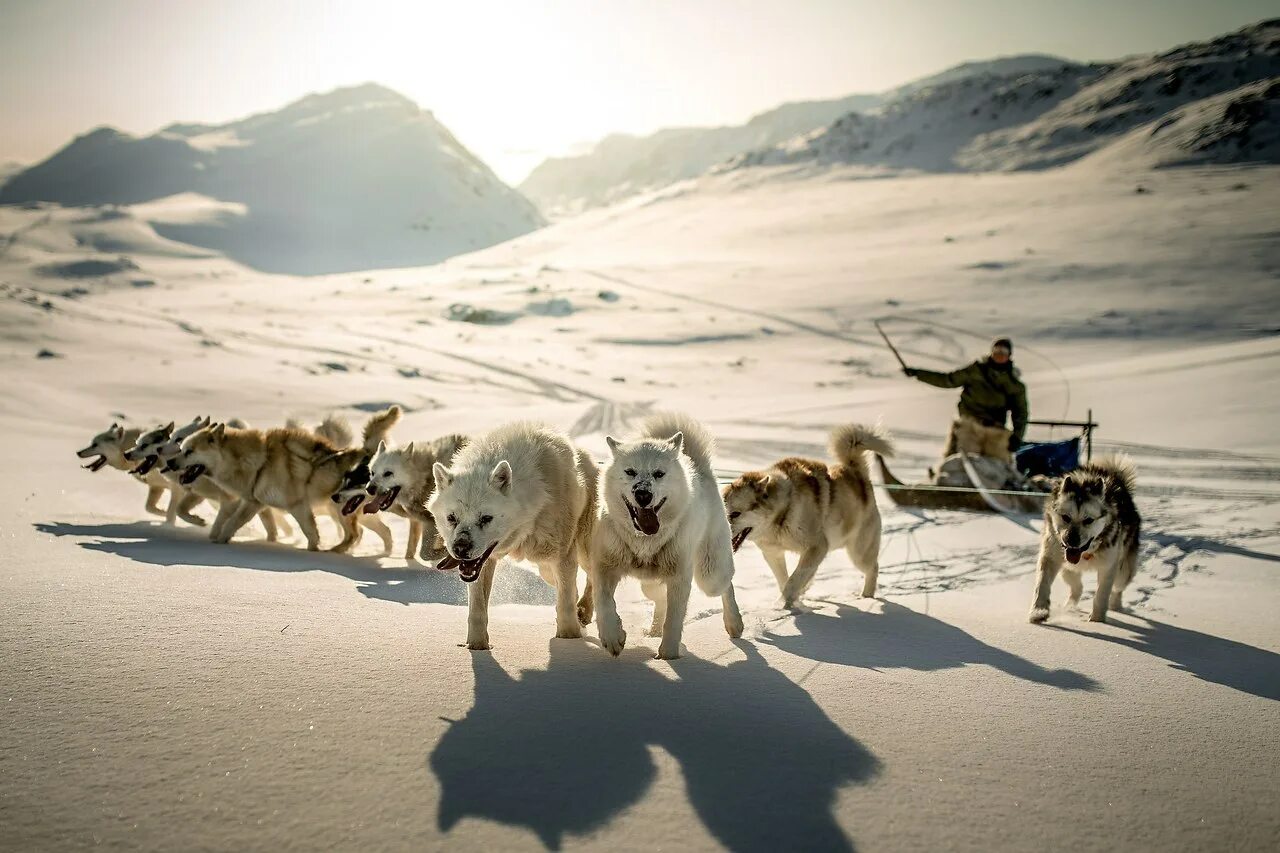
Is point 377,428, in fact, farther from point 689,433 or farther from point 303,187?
point 303,187

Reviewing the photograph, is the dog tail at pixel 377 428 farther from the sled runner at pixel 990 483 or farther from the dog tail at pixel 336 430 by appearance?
the sled runner at pixel 990 483

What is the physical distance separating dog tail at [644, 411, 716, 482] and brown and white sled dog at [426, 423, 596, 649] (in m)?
0.56

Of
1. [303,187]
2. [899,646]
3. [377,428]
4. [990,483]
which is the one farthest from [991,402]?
[303,187]

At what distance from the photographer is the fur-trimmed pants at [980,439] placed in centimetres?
981

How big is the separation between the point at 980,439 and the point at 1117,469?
3930 mm

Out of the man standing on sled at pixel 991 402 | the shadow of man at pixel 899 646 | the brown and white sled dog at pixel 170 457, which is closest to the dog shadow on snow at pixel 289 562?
the brown and white sled dog at pixel 170 457

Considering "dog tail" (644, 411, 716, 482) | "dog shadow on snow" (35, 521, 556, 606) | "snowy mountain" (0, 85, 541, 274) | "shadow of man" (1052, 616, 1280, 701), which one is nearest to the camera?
"shadow of man" (1052, 616, 1280, 701)

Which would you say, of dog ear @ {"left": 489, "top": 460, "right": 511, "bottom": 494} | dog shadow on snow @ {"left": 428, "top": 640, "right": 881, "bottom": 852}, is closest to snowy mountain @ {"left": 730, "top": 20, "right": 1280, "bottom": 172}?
dog ear @ {"left": 489, "top": 460, "right": 511, "bottom": 494}

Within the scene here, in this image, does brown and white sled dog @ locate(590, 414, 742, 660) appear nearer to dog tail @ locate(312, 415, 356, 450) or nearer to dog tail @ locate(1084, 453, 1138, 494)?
dog tail @ locate(1084, 453, 1138, 494)

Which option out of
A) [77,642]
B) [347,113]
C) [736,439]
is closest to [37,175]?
[347,113]

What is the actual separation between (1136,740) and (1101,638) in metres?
2.01

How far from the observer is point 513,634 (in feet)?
14.5

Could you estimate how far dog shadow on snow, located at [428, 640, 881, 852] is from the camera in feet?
7.88

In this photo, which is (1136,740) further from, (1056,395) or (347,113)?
(347,113)
